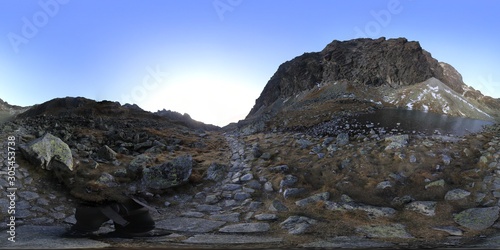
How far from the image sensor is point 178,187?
1139cm

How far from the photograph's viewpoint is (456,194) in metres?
9.10

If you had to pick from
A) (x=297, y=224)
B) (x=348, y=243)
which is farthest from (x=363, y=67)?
(x=348, y=243)

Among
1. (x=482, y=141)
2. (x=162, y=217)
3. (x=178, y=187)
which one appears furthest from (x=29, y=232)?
(x=482, y=141)

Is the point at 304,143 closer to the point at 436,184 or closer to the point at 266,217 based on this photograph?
the point at 436,184

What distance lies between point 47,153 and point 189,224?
21.2ft

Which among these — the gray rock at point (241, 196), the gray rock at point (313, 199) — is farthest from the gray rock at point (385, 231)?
the gray rock at point (241, 196)

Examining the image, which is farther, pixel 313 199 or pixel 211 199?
pixel 211 199

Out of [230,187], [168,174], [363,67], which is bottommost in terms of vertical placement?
[230,187]

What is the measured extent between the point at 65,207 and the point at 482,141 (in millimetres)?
16855

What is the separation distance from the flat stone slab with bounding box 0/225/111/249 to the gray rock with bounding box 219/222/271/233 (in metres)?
2.88

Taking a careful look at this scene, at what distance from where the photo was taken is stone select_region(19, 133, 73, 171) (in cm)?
1053

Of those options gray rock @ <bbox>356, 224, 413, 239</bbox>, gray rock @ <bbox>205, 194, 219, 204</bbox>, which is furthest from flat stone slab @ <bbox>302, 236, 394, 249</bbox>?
gray rock @ <bbox>205, 194, 219, 204</bbox>

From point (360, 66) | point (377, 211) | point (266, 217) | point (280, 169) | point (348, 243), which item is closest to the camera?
point (348, 243)

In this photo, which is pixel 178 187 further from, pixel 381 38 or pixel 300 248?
pixel 381 38
